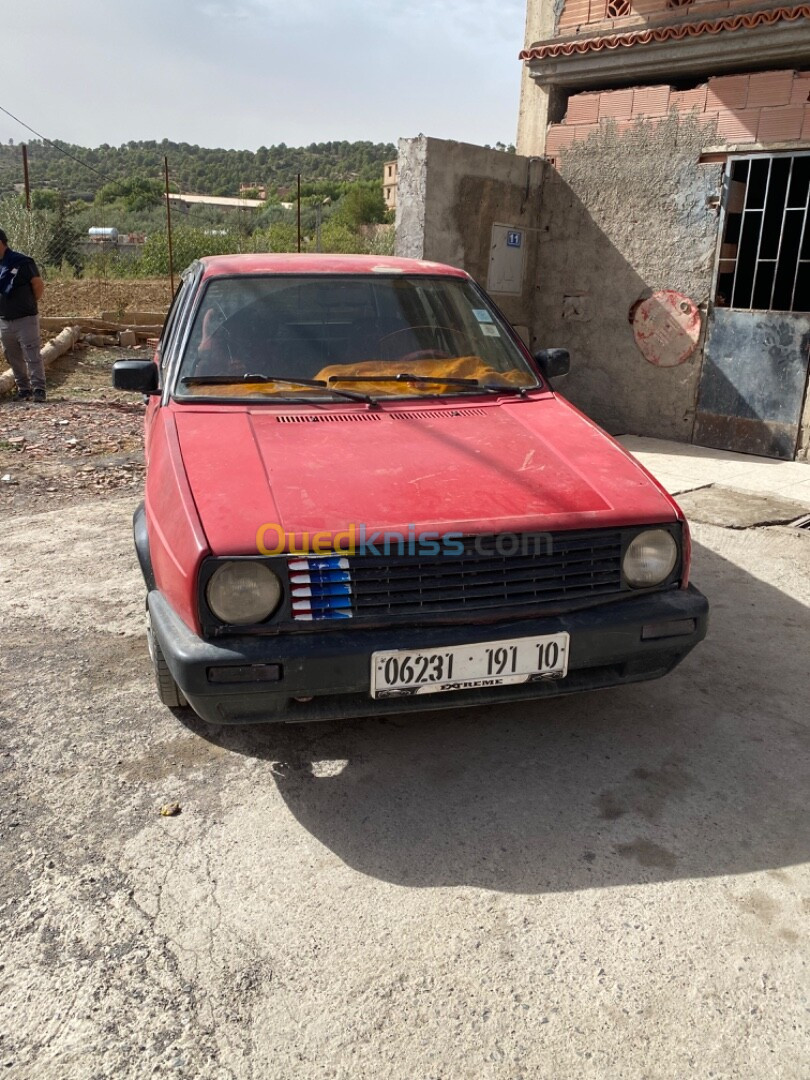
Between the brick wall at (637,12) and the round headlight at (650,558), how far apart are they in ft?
20.7

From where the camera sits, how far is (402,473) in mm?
2957

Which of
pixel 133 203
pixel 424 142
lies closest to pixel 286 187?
pixel 133 203

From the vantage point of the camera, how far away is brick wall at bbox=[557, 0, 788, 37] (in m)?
7.38

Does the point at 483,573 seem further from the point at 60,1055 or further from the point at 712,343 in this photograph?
the point at 712,343

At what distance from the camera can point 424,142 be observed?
748cm

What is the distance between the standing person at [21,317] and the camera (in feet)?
29.9

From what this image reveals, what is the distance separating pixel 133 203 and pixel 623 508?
59181 millimetres

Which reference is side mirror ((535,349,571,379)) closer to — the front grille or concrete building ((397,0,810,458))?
the front grille

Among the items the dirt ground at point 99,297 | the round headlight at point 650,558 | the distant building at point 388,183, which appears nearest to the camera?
the round headlight at point 650,558

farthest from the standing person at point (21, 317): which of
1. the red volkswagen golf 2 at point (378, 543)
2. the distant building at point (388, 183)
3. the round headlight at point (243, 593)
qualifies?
the distant building at point (388, 183)

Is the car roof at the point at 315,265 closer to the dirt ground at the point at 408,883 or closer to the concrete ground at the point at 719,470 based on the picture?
the dirt ground at the point at 408,883

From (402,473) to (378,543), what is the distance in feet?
1.40

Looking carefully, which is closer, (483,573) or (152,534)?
(483,573)

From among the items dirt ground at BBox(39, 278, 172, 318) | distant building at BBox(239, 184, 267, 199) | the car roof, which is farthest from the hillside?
the car roof
